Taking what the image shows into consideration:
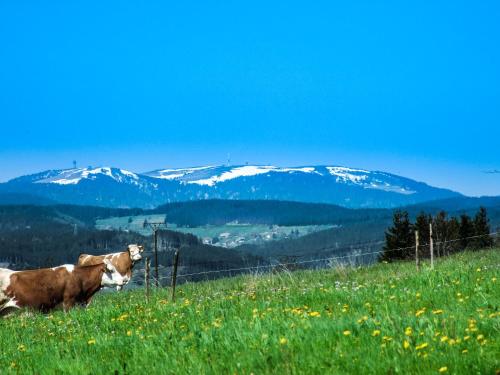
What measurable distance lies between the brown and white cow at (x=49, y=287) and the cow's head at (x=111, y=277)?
0.68 m

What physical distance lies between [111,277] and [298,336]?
54.9 feet

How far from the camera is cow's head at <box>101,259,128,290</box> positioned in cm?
2488

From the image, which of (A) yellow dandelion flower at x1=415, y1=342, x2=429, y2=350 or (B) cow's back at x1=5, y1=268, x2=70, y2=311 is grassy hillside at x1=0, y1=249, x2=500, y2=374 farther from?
(B) cow's back at x1=5, y1=268, x2=70, y2=311

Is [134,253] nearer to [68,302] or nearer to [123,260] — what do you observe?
[123,260]

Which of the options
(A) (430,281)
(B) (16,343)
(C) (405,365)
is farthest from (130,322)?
(C) (405,365)

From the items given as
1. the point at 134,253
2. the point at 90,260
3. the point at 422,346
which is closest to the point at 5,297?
the point at 90,260

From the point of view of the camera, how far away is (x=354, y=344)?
912cm

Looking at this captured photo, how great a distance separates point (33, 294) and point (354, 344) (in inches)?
553

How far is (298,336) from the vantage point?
32.0ft

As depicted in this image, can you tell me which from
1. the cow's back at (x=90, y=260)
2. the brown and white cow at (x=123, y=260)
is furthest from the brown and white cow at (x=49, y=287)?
the cow's back at (x=90, y=260)

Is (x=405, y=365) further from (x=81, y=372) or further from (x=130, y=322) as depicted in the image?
(x=130, y=322)

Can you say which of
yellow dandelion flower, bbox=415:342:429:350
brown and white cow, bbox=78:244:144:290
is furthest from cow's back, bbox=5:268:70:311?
yellow dandelion flower, bbox=415:342:429:350

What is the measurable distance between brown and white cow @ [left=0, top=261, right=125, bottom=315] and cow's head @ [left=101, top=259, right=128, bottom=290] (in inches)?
26.6

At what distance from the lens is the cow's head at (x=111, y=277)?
81.6 ft
